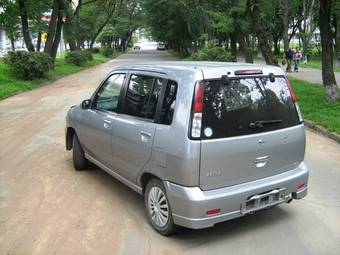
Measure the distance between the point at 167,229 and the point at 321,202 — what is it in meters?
2.15

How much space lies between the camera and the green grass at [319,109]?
10.4 m

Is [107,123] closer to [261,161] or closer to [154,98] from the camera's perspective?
[154,98]

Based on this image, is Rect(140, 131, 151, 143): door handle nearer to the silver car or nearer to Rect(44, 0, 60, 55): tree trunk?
the silver car

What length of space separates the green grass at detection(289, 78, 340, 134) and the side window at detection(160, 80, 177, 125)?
19.1 ft

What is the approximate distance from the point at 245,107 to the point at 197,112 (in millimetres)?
551

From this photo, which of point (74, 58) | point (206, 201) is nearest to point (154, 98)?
point (206, 201)

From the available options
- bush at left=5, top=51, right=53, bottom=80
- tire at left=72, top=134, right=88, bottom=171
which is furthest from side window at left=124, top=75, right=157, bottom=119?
bush at left=5, top=51, right=53, bottom=80

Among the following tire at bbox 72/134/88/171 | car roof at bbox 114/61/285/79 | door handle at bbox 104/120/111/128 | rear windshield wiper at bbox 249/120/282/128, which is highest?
car roof at bbox 114/61/285/79

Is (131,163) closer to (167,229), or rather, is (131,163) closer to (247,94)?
(167,229)

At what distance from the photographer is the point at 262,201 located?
4.81 meters

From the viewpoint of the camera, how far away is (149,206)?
511 centimetres

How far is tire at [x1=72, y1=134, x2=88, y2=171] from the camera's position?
7.19 m

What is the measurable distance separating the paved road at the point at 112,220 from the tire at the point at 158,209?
95 mm

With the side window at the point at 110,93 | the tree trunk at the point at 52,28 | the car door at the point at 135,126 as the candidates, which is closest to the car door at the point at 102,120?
the side window at the point at 110,93
